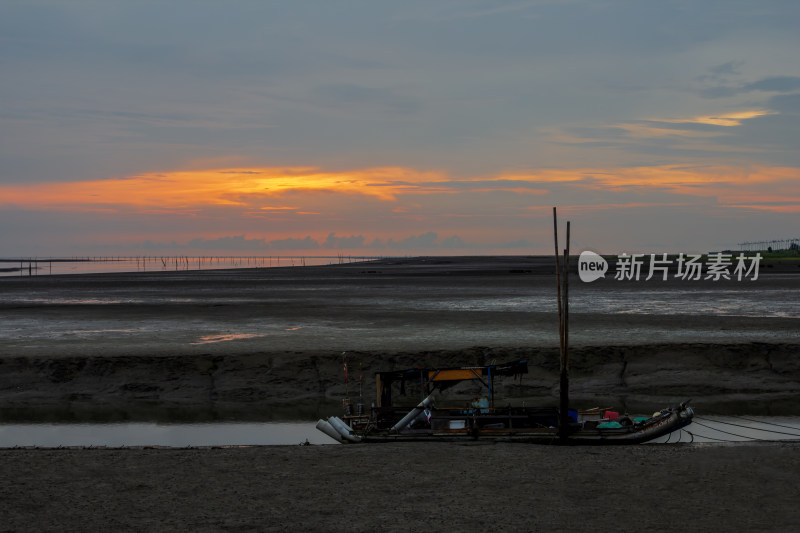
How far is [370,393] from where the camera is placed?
26.6m

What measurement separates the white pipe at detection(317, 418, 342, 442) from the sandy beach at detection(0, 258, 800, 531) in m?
2.31

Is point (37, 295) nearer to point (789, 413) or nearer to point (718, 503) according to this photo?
point (789, 413)

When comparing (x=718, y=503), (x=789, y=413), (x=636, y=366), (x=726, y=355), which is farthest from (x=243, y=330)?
(x=718, y=503)

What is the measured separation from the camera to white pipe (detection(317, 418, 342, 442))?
20078 mm

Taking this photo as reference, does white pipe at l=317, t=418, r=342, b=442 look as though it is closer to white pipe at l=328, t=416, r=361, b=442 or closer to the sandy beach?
white pipe at l=328, t=416, r=361, b=442

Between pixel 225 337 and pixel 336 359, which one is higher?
pixel 225 337

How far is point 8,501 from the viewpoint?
13195mm

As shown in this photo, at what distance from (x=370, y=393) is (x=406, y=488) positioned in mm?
12766

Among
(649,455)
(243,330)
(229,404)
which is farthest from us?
(243,330)

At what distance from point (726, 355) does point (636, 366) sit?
3.48 meters

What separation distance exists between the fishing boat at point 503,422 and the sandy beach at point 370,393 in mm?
1315

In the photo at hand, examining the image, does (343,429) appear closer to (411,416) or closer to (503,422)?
(411,416)

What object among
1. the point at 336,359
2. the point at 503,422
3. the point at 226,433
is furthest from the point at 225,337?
the point at 503,422

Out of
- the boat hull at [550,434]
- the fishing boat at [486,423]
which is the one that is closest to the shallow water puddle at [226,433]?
the boat hull at [550,434]
